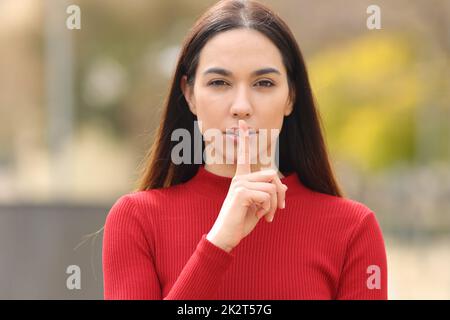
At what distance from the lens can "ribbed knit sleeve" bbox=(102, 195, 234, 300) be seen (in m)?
2.33

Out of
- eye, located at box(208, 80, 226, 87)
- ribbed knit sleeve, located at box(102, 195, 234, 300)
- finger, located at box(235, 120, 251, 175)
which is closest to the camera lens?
ribbed knit sleeve, located at box(102, 195, 234, 300)

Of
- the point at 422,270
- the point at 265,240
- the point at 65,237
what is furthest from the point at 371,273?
the point at 422,270

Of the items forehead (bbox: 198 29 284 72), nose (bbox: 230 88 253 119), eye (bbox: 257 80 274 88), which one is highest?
forehead (bbox: 198 29 284 72)

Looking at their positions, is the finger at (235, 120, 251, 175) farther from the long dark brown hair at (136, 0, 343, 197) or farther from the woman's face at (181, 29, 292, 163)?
the long dark brown hair at (136, 0, 343, 197)

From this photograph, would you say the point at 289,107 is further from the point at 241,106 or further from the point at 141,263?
the point at 141,263

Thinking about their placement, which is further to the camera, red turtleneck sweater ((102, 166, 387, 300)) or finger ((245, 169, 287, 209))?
red turtleneck sweater ((102, 166, 387, 300))

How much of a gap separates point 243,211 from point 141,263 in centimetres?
33

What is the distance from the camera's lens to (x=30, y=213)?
7.36m

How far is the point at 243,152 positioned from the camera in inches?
97.7

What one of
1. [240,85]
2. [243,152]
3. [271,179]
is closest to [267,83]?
[240,85]

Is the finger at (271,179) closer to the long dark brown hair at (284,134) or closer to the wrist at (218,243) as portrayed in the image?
the wrist at (218,243)

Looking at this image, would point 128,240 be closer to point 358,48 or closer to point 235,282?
point 235,282

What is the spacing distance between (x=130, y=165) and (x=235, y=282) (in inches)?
970

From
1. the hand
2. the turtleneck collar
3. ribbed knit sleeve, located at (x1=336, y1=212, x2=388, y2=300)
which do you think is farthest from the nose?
ribbed knit sleeve, located at (x1=336, y1=212, x2=388, y2=300)
